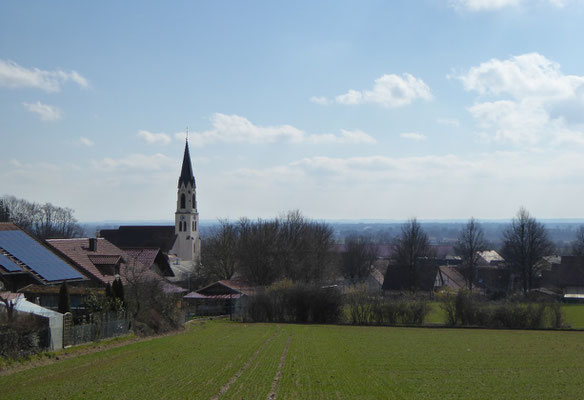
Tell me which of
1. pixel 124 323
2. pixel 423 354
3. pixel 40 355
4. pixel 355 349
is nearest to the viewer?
pixel 40 355

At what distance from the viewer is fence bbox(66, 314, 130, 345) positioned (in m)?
30.7

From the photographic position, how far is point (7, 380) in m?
21.5

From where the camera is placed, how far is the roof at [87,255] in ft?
148

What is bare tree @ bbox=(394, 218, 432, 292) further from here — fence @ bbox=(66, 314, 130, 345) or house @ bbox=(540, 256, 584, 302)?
fence @ bbox=(66, 314, 130, 345)

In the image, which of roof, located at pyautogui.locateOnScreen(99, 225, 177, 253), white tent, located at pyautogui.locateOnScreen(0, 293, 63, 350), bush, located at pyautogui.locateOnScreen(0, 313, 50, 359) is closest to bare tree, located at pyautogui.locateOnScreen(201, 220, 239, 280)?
roof, located at pyautogui.locateOnScreen(99, 225, 177, 253)

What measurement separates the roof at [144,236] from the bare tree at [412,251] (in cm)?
4088

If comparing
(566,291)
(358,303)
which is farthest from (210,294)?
(566,291)

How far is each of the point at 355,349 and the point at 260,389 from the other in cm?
1301

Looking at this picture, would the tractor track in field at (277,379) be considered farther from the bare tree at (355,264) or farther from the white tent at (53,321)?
the bare tree at (355,264)

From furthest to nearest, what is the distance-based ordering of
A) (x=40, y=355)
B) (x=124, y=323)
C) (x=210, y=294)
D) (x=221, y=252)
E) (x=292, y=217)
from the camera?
1. (x=292, y=217)
2. (x=221, y=252)
3. (x=210, y=294)
4. (x=124, y=323)
5. (x=40, y=355)

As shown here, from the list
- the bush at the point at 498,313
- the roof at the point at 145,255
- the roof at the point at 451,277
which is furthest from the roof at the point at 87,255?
the roof at the point at 451,277

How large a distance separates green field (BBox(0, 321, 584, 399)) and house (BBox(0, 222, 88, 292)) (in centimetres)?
1099

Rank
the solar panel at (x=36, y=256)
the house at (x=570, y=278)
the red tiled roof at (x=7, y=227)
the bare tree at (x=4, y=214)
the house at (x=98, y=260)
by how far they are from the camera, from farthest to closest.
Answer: the bare tree at (x=4, y=214) → the house at (x=570, y=278) → the house at (x=98, y=260) → the red tiled roof at (x=7, y=227) → the solar panel at (x=36, y=256)

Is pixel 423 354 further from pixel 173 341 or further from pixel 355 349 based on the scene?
pixel 173 341
